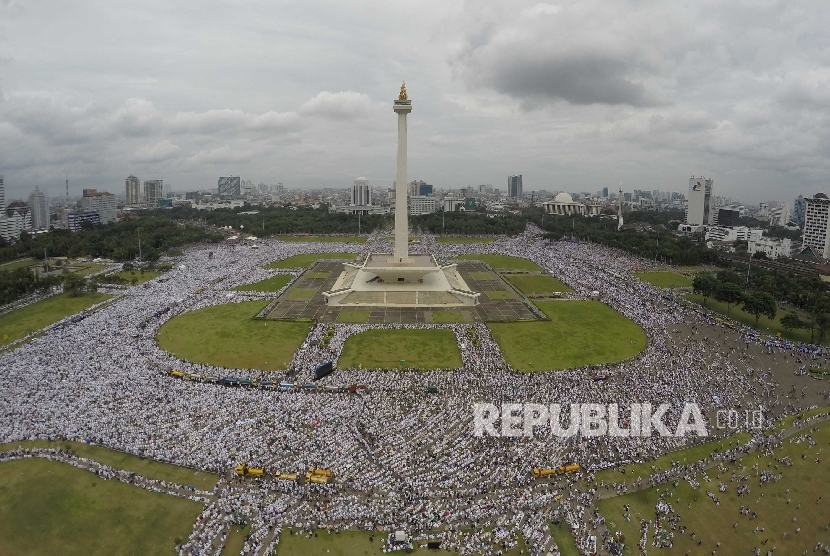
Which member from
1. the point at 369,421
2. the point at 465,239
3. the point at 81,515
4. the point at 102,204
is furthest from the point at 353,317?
the point at 102,204

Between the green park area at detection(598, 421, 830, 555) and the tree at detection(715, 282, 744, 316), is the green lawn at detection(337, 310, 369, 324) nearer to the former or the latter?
the green park area at detection(598, 421, 830, 555)

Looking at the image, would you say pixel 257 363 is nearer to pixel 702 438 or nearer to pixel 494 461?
pixel 494 461

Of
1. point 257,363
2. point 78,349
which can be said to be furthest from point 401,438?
point 78,349

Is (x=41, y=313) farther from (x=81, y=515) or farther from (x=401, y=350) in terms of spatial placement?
(x=81, y=515)

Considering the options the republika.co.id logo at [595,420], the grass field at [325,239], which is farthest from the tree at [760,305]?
the grass field at [325,239]

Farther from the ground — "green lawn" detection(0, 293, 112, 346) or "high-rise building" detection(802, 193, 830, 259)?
"high-rise building" detection(802, 193, 830, 259)

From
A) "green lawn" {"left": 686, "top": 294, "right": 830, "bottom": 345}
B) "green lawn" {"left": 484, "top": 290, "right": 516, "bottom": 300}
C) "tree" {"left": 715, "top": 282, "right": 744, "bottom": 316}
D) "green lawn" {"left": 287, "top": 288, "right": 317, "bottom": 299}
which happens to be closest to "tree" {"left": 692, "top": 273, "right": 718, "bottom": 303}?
"green lawn" {"left": 686, "top": 294, "right": 830, "bottom": 345}
